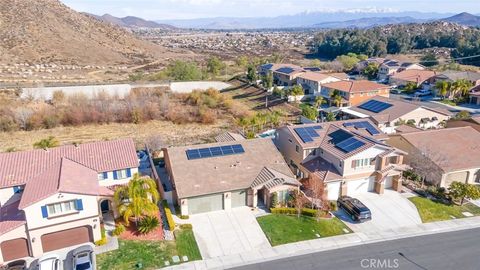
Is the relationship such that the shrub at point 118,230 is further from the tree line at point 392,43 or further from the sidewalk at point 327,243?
the tree line at point 392,43

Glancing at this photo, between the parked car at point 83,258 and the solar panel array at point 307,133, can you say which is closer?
the parked car at point 83,258

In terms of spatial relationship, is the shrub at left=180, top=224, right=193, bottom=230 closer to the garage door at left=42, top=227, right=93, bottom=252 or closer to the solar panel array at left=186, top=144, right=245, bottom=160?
the solar panel array at left=186, top=144, right=245, bottom=160

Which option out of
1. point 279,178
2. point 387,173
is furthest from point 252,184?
point 387,173

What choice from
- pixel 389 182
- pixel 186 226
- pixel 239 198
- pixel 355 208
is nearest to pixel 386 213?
pixel 355 208

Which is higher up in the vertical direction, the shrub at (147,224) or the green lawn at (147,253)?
the shrub at (147,224)

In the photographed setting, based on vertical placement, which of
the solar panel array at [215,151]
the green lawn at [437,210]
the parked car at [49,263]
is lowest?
the green lawn at [437,210]

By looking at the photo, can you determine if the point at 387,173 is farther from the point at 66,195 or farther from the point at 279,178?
the point at 66,195

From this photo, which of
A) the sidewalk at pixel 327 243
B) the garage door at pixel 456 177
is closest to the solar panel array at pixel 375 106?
the garage door at pixel 456 177
